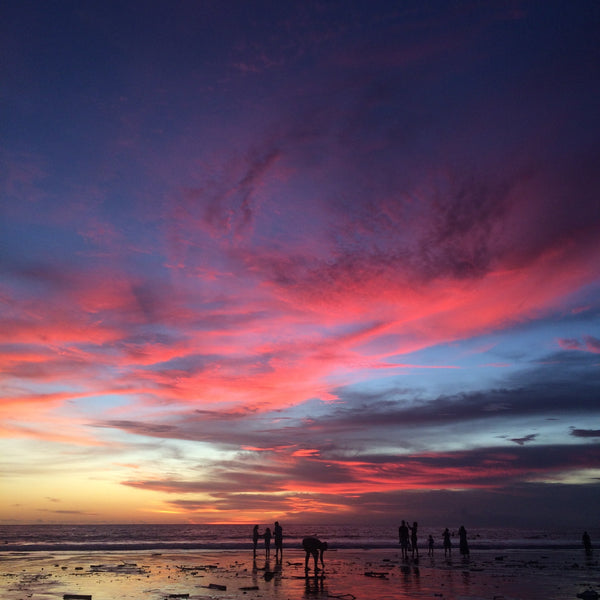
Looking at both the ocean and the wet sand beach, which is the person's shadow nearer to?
the wet sand beach

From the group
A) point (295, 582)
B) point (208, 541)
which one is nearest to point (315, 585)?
point (295, 582)

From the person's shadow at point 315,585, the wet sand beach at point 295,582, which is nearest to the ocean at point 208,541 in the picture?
the wet sand beach at point 295,582

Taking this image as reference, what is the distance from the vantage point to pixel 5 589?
999 inches

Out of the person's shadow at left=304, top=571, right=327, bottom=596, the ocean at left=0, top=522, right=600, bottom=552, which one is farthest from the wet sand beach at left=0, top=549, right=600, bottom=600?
the ocean at left=0, top=522, right=600, bottom=552

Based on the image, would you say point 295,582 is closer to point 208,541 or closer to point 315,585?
point 315,585

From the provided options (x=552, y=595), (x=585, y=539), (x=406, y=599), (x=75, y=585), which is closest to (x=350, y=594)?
(x=406, y=599)

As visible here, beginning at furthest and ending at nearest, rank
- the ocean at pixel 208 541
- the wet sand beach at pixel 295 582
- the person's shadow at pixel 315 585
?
the ocean at pixel 208 541, the person's shadow at pixel 315 585, the wet sand beach at pixel 295 582

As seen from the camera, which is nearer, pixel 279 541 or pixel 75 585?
pixel 75 585

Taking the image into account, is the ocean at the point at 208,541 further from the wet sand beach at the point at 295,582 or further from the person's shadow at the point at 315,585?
the person's shadow at the point at 315,585

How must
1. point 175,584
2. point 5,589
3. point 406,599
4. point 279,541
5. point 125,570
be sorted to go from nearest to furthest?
point 406,599 → point 5,589 → point 175,584 → point 125,570 → point 279,541

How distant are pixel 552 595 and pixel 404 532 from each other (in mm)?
22345

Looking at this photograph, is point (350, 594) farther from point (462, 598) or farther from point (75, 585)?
point (75, 585)

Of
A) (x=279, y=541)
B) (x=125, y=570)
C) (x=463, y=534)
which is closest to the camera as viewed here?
(x=125, y=570)

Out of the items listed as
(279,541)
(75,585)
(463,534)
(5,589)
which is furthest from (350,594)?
(463,534)
